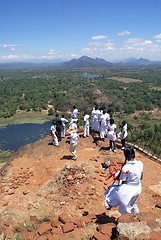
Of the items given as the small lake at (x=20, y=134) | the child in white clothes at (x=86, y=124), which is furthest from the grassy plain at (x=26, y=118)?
the child in white clothes at (x=86, y=124)

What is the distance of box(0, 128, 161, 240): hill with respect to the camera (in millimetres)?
3320

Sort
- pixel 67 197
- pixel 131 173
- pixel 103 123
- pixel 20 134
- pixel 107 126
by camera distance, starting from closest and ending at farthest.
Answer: pixel 131 173 < pixel 67 197 < pixel 103 123 < pixel 107 126 < pixel 20 134

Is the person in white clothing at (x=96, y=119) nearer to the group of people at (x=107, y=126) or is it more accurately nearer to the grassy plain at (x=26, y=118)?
the group of people at (x=107, y=126)

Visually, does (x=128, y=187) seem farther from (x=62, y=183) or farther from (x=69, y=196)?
(x=62, y=183)

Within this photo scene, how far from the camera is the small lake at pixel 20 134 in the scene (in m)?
23.9

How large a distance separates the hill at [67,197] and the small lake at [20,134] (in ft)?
55.7

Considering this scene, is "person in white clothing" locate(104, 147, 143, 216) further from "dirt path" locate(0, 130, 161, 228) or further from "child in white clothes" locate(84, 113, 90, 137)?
"child in white clothes" locate(84, 113, 90, 137)

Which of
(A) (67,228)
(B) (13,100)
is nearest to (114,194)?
(A) (67,228)

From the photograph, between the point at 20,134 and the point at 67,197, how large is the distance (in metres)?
24.5

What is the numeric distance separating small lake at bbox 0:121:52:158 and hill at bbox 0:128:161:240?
16971mm

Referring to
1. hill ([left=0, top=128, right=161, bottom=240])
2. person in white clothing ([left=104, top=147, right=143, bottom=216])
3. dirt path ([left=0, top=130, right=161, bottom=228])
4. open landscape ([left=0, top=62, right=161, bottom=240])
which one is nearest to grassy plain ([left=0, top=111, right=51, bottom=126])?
open landscape ([left=0, top=62, right=161, bottom=240])

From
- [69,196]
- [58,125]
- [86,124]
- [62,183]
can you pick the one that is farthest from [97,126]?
[69,196]

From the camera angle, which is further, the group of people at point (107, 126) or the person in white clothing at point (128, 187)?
the group of people at point (107, 126)

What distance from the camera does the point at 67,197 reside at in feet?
16.4
